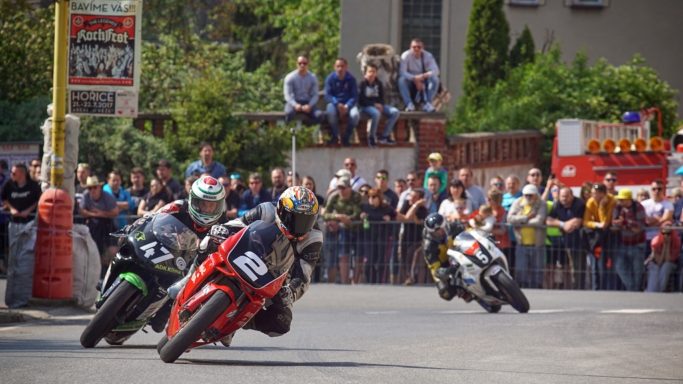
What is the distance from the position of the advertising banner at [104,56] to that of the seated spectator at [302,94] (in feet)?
26.3

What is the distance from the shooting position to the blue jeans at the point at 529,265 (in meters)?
23.1

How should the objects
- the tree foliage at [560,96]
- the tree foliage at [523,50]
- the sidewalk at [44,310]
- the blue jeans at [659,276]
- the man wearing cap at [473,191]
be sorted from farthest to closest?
the tree foliage at [523,50], the tree foliage at [560,96], the man wearing cap at [473,191], the blue jeans at [659,276], the sidewalk at [44,310]

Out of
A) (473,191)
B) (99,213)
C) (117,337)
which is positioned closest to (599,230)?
(473,191)

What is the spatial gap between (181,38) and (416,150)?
16.4m

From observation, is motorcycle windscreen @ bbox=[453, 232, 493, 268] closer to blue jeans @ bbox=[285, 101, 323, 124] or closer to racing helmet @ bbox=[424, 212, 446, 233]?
racing helmet @ bbox=[424, 212, 446, 233]

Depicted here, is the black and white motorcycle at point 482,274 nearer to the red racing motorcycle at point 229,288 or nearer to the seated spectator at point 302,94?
the red racing motorcycle at point 229,288

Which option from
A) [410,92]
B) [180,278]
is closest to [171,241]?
[180,278]

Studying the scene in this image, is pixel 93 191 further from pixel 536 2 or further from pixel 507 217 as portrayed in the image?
pixel 536 2

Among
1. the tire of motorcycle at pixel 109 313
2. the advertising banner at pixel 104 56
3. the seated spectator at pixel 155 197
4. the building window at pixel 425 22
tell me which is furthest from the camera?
the building window at pixel 425 22

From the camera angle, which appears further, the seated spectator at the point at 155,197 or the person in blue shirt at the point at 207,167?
the person in blue shirt at the point at 207,167

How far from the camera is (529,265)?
75.8ft

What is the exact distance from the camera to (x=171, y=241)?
12.9 meters

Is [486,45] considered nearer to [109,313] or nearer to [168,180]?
[168,180]

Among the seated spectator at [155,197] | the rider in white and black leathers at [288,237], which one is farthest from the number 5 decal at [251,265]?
the seated spectator at [155,197]
